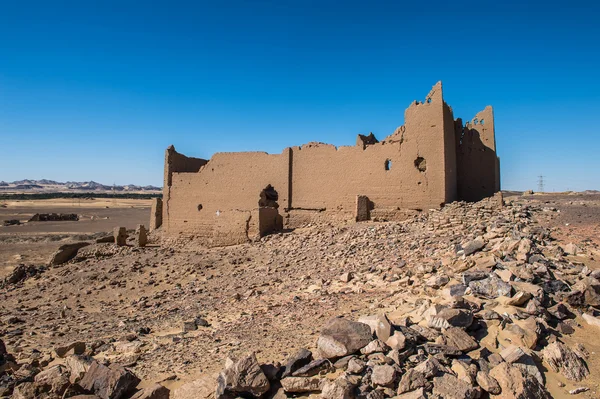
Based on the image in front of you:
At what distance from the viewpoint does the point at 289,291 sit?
8281 mm

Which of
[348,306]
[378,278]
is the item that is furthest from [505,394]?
[378,278]

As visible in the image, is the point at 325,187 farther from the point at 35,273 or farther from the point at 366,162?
the point at 35,273

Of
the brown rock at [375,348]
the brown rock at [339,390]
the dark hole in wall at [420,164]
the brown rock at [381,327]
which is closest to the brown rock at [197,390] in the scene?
the brown rock at [339,390]

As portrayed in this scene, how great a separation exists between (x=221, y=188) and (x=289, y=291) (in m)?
9.02

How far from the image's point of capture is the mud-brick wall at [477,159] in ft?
49.4

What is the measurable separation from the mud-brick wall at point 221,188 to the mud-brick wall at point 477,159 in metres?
6.74

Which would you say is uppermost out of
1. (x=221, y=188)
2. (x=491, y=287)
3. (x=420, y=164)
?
(x=420, y=164)

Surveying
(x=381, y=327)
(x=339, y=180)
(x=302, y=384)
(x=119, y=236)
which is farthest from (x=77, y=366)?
(x=119, y=236)

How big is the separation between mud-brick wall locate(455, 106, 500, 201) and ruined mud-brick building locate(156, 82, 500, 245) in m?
0.04

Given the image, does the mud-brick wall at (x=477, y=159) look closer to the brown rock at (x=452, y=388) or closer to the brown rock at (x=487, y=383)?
the brown rock at (x=487, y=383)

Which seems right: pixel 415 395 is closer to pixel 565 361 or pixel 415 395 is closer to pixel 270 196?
pixel 565 361

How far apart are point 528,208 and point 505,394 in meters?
9.74

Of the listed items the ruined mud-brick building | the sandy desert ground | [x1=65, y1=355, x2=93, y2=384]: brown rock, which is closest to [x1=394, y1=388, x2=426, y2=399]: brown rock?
the sandy desert ground

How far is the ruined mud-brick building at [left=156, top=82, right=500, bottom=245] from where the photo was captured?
43.7 ft
